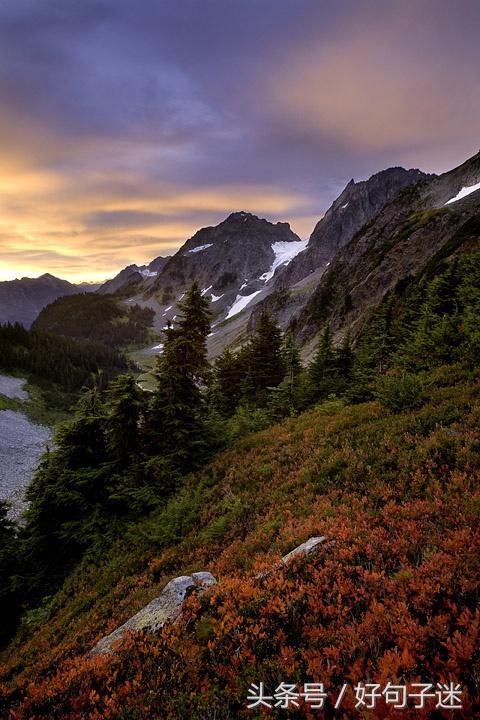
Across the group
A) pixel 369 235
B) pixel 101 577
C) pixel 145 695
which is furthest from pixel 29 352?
pixel 145 695

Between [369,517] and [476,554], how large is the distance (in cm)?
223

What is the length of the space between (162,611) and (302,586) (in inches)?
122

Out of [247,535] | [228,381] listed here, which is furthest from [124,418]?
[228,381]

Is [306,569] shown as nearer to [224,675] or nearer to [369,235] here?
[224,675]

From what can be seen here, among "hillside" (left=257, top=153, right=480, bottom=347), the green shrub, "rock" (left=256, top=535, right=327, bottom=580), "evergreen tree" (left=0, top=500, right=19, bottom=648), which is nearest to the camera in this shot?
"rock" (left=256, top=535, right=327, bottom=580)

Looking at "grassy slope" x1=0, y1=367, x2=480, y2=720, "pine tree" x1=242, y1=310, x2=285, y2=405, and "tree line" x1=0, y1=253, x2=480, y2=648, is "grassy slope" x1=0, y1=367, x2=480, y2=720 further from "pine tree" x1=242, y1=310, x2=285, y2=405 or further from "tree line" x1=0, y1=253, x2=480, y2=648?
"pine tree" x1=242, y1=310, x2=285, y2=405

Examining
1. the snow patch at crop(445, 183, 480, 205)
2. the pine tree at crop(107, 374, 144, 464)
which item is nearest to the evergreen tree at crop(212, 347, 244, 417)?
the pine tree at crop(107, 374, 144, 464)

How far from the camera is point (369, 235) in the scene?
86375 mm

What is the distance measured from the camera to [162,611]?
657cm

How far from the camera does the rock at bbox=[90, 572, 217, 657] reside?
6.15 m

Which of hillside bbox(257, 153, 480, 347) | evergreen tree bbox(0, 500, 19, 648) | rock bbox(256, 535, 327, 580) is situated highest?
hillside bbox(257, 153, 480, 347)

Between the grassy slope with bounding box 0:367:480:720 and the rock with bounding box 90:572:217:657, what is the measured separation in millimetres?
440

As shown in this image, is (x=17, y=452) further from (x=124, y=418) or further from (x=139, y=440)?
(x=124, y=418)

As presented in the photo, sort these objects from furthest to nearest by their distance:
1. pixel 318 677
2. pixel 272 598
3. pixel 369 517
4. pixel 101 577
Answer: pixel 101 577 < pixel 369 517 < pixel 272 598 < pixel 318 677
